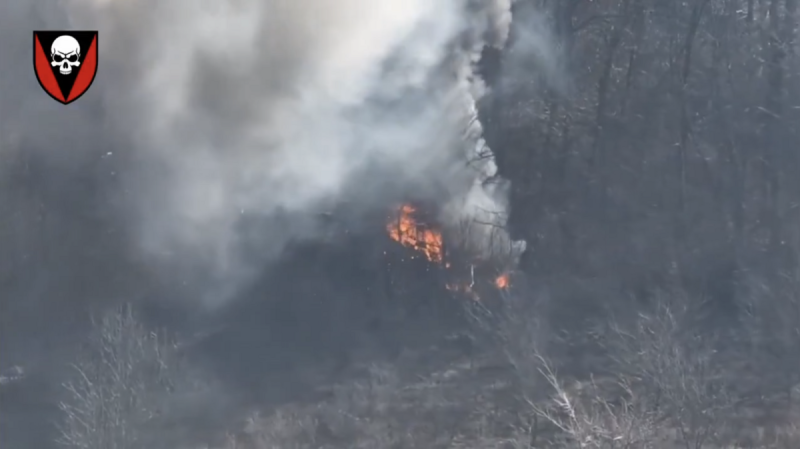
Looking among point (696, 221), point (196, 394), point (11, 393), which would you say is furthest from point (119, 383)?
point (696, 221)

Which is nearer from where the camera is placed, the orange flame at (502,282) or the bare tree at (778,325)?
the bare tree at (778,325)

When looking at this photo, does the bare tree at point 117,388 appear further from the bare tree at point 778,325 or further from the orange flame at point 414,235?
the bare tree at point 778,325

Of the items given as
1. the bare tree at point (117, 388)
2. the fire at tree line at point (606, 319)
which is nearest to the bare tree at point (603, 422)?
the fire at tree line at point (606, 319)

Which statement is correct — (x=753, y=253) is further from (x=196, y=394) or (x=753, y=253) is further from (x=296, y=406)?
(x=196, y=394)

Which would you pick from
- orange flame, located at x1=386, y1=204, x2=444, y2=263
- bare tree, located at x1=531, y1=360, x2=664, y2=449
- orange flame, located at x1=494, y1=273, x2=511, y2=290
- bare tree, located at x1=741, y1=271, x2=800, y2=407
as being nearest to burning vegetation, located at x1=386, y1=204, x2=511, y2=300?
orange flame, located at x1=386, y1=204, x2=444, y2=263

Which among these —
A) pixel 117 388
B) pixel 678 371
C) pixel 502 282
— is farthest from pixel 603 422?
pixel 117 388

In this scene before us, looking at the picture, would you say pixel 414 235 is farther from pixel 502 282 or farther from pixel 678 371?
pixel 678 371
